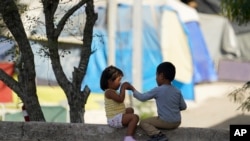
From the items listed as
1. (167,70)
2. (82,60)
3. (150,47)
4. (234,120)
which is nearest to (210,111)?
(150,47)

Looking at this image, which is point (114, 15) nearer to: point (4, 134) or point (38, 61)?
point (38, 61)

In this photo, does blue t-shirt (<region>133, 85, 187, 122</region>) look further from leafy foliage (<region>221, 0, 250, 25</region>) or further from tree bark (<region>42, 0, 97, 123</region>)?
leafy foliage (<region>221, 0, 250, 25</region>)

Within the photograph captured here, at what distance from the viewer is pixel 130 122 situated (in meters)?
6.52

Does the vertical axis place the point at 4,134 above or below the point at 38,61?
above

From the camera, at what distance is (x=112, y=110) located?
664cm

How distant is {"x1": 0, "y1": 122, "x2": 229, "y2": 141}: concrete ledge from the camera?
21.9 ft

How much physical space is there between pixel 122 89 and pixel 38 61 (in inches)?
323

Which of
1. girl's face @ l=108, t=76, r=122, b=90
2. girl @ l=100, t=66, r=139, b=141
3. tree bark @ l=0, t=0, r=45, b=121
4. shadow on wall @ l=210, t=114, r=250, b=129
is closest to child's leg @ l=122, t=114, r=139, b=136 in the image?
girl @ l=100, t=66, r=139, b=141

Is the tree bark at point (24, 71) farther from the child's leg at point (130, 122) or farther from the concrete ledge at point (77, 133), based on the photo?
the child's leg at point (130, 122)

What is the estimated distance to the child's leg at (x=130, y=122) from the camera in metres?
6.50

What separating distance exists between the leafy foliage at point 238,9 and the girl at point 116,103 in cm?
160

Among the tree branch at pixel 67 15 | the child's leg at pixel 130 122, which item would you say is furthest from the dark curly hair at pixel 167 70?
the tree branch at pixel 67 15

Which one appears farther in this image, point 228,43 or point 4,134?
point 228,43

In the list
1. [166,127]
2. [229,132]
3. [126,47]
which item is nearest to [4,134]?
[166,127]
